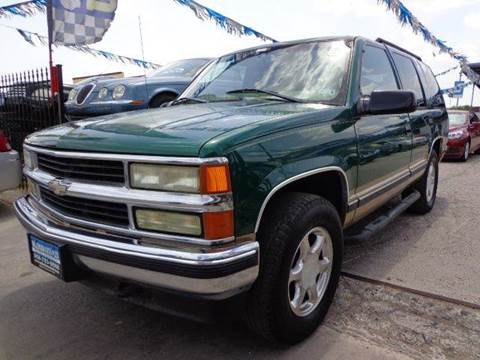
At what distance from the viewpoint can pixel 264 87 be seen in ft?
10.2

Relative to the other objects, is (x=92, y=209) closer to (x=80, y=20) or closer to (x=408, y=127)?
(x=408, y=127)

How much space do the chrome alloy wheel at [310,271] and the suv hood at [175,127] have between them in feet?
2.21

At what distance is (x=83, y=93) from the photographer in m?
Answer: 6.30

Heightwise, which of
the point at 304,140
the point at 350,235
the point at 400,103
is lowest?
the point at 350,235

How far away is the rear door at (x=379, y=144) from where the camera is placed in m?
2.93

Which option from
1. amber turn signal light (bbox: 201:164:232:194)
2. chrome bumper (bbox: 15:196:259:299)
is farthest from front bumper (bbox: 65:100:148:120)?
→ amber turn signal light (bbox: 201:164:232:194)

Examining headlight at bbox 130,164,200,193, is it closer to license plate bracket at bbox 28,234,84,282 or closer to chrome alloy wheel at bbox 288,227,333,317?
license plate bracket at bbox 28,234,84,282

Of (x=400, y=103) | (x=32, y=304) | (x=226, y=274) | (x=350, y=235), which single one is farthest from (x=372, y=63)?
(x=32, y=304)

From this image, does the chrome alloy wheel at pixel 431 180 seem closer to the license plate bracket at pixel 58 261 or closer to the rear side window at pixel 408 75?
the rear side window at pixel 408 75

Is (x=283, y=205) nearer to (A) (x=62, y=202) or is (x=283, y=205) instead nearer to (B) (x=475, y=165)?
(A) (x=62, y=202)

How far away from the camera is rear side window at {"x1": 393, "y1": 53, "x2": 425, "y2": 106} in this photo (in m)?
4.07

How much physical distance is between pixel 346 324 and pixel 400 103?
1439mm

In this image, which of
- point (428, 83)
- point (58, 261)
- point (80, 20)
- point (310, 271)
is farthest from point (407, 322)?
point (80, 20)

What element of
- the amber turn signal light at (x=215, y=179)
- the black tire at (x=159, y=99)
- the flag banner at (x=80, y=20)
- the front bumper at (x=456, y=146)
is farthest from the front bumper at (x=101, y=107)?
the front bumper at (x=456, y=146)
